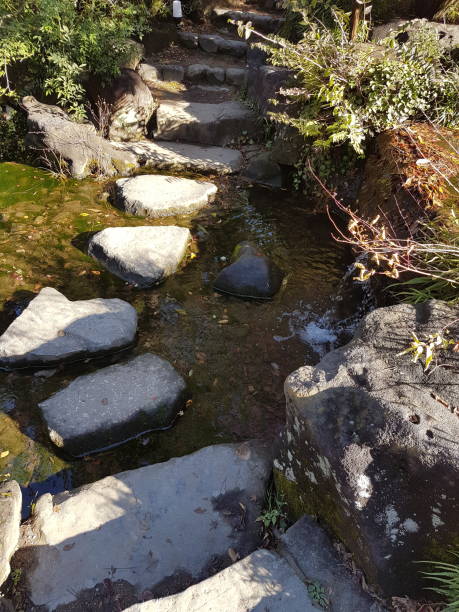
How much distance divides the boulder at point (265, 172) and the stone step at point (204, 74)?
406 cm

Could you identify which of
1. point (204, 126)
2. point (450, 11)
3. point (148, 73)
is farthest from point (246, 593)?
point (148, 73)

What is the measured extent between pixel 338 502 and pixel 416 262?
255 cm

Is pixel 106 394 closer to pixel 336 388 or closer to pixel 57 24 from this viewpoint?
pixel 336 388

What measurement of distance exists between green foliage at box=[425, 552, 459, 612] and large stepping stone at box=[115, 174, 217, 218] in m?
5.88

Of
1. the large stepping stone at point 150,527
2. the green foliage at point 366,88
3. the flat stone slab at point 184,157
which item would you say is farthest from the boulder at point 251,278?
the flat stone slab at point 184,157

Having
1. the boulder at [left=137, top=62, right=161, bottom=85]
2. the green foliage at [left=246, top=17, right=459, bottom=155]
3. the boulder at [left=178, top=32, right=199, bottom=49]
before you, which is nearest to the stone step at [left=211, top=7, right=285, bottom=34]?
the boulder at [left=178, top=32, right=199, bottom=49]

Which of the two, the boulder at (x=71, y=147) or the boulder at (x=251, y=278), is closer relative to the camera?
the boulder at (x=251, y=278)

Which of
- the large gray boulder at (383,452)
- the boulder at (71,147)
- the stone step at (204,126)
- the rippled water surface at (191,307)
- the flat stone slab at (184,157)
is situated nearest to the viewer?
the large gray boulder at (383,452)

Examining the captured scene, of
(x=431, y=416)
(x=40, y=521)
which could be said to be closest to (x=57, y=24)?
(x=40, y=521)

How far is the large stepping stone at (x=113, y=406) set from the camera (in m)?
3.85

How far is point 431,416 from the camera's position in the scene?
2.57 m

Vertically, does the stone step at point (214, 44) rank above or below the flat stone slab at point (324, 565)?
above

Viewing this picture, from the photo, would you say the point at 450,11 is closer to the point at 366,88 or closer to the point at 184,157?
the point at 366,88

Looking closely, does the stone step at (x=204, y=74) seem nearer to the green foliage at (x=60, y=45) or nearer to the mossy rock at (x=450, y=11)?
the green foliage at (x=60, y=45)
